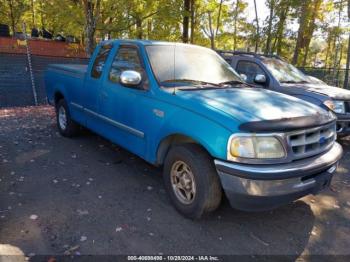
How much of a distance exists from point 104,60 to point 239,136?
113 inches

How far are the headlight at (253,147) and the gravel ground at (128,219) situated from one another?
0.95m

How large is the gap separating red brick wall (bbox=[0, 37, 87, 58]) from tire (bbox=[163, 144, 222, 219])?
14.4 m

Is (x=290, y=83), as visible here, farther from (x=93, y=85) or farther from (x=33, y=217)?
(x=33, y=217)

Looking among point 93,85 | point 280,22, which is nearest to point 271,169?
point 93,85

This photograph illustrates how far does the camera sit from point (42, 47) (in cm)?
1777

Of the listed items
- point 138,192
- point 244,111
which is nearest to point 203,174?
point 244,111

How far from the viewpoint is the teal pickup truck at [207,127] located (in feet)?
8.78

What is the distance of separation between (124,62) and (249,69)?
3.87 meters

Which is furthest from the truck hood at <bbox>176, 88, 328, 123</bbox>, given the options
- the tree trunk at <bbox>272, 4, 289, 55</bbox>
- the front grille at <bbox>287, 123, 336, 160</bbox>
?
the tree trunk at <bbox>272, 4, 289, 55</bbox>

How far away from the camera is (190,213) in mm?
3213

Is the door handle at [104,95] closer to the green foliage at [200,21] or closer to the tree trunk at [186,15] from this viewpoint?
the green foliage at [200,21]

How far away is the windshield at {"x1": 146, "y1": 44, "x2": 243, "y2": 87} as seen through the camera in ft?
12.2

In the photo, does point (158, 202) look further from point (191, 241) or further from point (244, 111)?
point (244, 111)

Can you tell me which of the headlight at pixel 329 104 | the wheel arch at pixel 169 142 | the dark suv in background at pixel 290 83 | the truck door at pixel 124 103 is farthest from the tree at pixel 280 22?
the wheel arch at pixel 169 142
